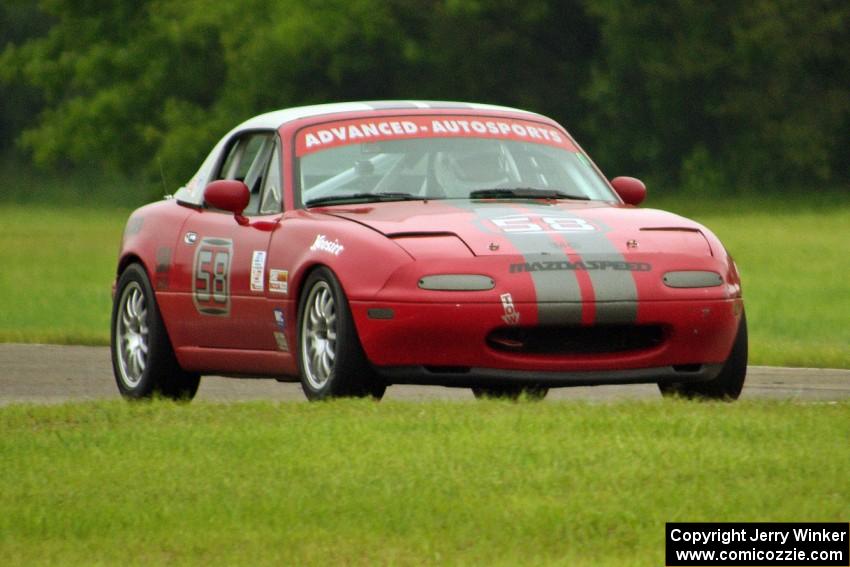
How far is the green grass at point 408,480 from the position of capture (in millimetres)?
6332

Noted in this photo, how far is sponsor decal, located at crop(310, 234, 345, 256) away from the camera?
9617 millimetres

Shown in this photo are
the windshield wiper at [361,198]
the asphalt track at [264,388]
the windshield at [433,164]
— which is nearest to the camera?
the windshield wiper at [361,198]

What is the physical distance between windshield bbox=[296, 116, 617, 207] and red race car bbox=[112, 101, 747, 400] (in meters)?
0.01

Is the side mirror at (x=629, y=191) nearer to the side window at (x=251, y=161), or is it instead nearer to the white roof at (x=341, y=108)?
the white roof at (x=341, y=108)

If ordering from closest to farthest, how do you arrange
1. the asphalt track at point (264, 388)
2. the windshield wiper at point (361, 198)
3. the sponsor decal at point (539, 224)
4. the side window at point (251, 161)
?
the sponsor decal at point (539, 224) < the windshield wiper at point (361, 198) < the side window at point (251, 161) < the asphalt track at point (264, 388)

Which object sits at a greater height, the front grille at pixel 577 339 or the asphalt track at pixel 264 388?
the front grille at pixel 577 339

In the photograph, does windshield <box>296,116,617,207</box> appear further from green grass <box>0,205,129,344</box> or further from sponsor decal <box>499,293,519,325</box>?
green grass <box>0,205,129,344</box>

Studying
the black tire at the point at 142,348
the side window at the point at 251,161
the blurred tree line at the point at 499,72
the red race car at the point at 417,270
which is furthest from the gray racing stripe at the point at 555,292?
the blurred tree line at the point at 499,72

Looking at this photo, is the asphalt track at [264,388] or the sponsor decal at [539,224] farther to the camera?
the asphalt track at [264,388]

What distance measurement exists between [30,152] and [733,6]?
1353 inches

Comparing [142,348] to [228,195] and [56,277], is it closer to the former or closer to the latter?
[228,195]

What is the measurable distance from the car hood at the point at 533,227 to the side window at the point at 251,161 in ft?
2.71

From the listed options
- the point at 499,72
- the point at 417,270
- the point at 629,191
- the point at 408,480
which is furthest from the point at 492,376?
the point at 499,72

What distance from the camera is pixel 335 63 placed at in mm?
60000
